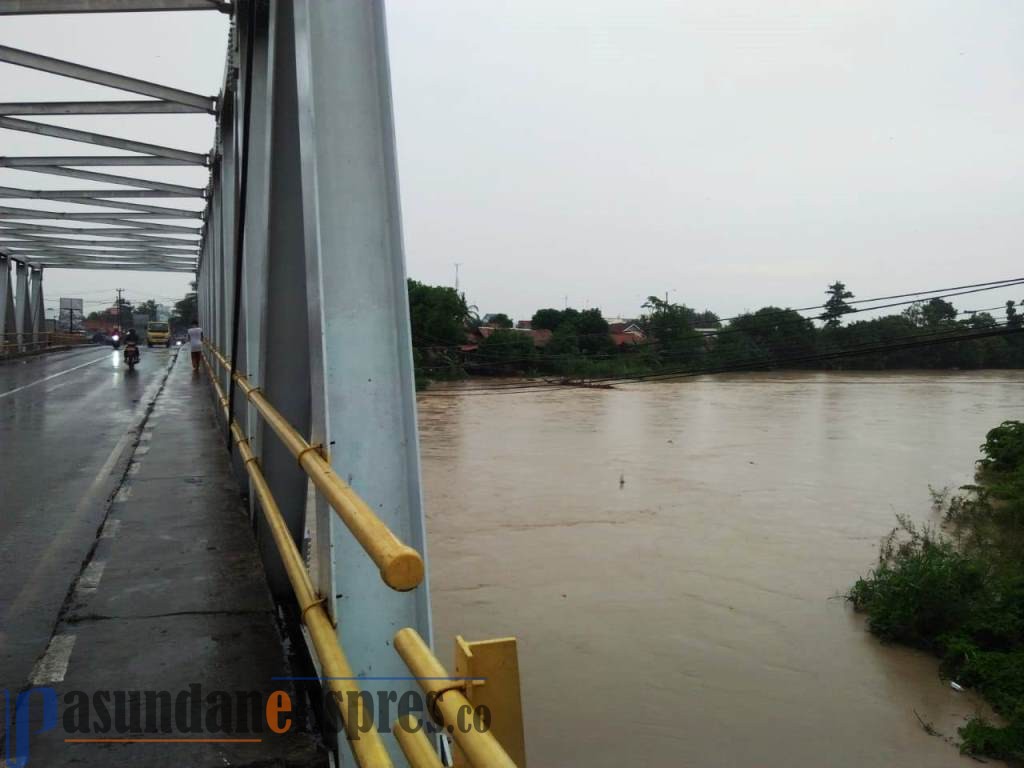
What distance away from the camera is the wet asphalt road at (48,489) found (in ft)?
13.8

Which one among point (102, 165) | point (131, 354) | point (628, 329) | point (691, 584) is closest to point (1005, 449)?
point (691, 584)

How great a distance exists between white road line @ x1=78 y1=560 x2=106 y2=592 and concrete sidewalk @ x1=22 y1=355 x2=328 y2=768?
11mm

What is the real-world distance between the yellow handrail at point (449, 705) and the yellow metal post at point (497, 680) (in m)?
0.16

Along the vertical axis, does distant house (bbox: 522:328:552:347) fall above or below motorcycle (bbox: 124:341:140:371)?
above

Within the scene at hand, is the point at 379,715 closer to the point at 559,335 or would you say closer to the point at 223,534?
the point at 223,534

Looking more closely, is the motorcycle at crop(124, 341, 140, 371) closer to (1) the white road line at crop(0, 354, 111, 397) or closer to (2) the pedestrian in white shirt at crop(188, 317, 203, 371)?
(1) the white road line at crop(0, 354, 111, 397)

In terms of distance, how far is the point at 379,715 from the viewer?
8.30 feet

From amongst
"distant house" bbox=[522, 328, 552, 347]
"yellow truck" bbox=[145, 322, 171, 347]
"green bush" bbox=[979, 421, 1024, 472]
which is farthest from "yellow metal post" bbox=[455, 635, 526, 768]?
"yellow truck" bbox=[145, 322, 171, 347]

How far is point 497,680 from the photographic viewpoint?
6.37 ft

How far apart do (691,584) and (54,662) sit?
382 inches

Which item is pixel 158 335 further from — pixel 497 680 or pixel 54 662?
pixel 497 680

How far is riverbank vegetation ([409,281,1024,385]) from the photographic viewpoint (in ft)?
131

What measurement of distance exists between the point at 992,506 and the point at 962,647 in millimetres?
8241

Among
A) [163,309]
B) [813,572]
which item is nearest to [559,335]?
[813,572]
